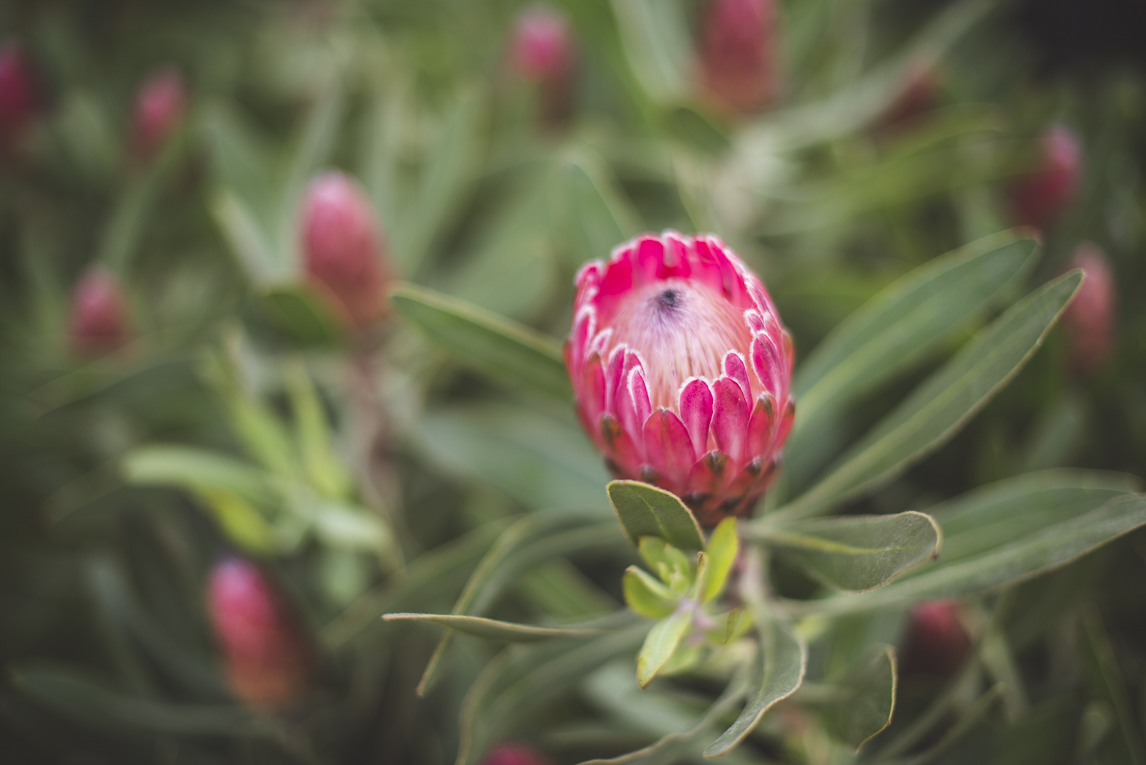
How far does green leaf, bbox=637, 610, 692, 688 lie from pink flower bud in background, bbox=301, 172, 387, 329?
2.55ft

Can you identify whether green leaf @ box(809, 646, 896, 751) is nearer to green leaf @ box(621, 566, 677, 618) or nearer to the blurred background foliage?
the blurred background foliage

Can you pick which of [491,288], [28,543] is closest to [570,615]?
[491,288]

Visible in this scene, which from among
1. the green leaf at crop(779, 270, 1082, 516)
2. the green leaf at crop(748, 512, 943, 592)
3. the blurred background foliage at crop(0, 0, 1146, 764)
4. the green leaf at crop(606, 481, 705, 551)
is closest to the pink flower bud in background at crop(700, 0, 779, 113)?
the blurred background foliage at crop(0, 0, 1146, 764)

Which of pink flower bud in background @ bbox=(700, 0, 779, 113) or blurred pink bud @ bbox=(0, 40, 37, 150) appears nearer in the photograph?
pink flower bud in background @ bbox=(700, 0, 779, 113)

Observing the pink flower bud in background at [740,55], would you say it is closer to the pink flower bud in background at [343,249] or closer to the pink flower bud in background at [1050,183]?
the pink flower bud in background at [1050,183]

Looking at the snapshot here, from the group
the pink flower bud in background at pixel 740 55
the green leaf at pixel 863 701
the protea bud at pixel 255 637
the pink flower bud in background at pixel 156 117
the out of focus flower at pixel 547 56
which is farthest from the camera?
the pink flower bud in background at pixel 156 117

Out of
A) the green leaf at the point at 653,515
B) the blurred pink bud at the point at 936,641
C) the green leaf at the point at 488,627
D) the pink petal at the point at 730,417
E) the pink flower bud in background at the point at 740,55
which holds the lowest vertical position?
the blurred pink bud at the point at 936,641

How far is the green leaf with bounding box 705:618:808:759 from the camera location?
61 centimetres

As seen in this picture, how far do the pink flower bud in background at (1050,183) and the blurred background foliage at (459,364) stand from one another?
21mm

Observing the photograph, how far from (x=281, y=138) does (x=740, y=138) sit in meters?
1.18

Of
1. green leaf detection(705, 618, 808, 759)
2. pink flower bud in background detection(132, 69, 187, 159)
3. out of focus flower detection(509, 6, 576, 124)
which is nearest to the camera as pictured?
green leaf detection(705, 618, 808, 759)

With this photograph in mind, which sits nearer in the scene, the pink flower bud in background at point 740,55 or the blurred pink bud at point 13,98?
the pink flower bud in background at point 740,55

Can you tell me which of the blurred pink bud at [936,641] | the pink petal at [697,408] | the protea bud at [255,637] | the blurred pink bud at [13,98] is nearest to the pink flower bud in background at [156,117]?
the blurred pink bud at [13,98]

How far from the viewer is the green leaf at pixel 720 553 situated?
0.73 meters
